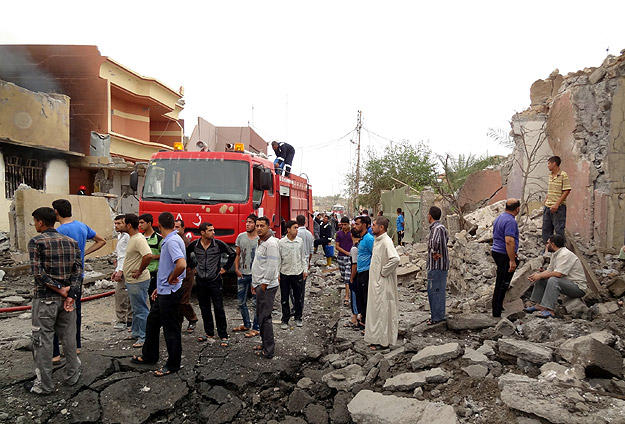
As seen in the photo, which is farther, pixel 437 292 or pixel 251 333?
pixel 251 333

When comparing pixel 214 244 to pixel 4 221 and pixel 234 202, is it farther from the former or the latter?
pixel 4 221

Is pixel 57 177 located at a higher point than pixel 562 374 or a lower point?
higher

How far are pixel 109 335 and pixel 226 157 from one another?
11.6 feet

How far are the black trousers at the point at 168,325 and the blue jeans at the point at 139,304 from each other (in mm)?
671

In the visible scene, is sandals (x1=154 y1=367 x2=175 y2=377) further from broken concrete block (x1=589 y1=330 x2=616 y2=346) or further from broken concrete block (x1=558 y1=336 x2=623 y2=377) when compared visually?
broken concrete block (x1=589 y1=330 x2=616 y2=346)

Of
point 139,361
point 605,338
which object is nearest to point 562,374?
point 605,338

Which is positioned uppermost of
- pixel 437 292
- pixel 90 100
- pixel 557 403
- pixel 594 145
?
pixel 90 100

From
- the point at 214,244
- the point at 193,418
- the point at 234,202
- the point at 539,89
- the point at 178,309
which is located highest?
the point at 539,89

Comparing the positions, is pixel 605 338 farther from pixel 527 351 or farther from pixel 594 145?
pixel 594 145

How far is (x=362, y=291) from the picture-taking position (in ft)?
19.5

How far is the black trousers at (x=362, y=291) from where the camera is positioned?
584cm

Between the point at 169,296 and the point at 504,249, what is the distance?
14.0ft

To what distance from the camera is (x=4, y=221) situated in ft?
36.9

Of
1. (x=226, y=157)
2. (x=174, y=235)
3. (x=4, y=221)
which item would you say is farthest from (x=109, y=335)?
(x=4, y=221)
